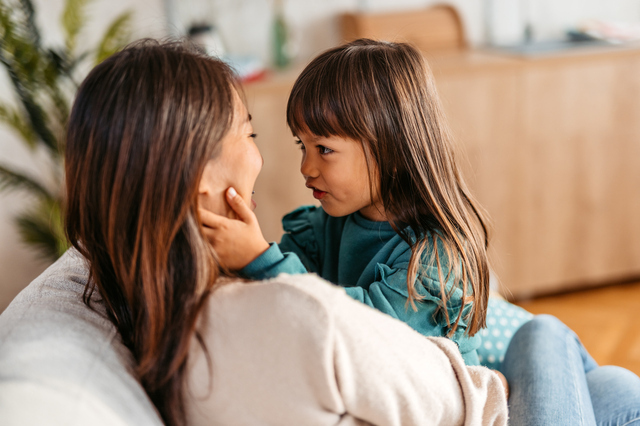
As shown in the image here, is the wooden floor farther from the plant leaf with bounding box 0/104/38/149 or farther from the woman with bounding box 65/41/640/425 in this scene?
the plant leaf with bounding box 0/104/38/149

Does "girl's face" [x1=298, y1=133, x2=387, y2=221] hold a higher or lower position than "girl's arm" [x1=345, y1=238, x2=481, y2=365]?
higher

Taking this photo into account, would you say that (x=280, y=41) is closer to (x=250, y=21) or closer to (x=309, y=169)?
(x=250, y=21)

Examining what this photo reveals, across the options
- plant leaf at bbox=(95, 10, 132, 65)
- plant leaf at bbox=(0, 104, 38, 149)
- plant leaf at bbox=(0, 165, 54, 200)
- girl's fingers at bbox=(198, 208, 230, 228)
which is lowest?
plant leaf at bbox=(0, 165, 54, 200)

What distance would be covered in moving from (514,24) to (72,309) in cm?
266

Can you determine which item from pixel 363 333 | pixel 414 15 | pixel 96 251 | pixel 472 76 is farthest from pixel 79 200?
pixel 414 15

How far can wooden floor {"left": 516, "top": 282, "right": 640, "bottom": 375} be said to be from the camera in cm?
210

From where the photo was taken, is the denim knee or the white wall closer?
the denim knee

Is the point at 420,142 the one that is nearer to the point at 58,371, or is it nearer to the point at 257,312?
the point at 257,312

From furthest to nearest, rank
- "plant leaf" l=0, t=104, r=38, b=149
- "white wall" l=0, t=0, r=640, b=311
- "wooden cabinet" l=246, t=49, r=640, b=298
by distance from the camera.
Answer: "white wall" l=0, t=0, r=640, b=311
"wooden cabinet" l=246, t=49, r=640, b=298
"plant leaf" l=0, t=104, r=38, b=149

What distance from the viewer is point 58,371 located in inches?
23.4

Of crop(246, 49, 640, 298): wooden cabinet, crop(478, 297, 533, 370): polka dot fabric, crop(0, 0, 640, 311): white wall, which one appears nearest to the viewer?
crop(478, 297, 533, 370): polka dot fabric

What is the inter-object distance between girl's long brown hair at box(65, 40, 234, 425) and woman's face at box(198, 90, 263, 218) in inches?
1.5

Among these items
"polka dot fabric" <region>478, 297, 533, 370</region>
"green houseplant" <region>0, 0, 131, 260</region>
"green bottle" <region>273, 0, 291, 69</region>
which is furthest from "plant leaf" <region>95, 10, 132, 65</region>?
"polka dot fabric" <region>478, 297, 533, 370</region>

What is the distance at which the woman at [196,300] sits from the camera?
0.63 m
